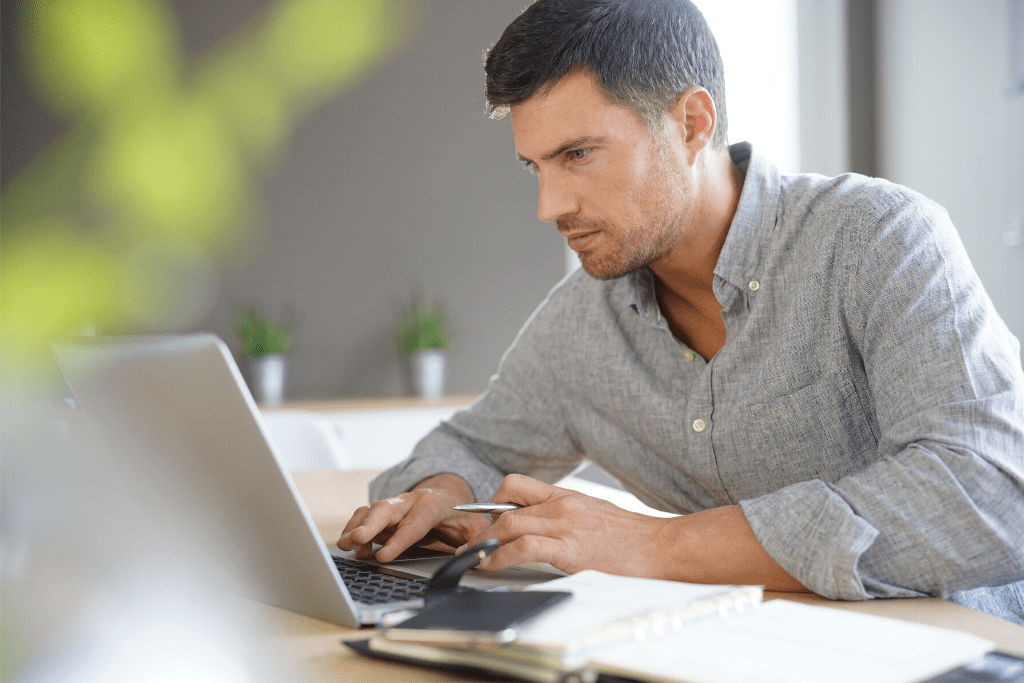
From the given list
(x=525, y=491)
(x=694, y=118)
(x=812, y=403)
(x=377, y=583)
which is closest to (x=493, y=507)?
Result: (x=525, y=491)

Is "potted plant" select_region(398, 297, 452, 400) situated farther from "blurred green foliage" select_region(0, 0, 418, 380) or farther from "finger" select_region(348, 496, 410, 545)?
"finger" select_region(348, 496, 410, 545)

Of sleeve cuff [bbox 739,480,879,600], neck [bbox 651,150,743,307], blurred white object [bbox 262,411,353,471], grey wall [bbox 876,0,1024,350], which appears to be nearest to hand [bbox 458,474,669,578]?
sleeve cuff [bbox 739,480,879,600]

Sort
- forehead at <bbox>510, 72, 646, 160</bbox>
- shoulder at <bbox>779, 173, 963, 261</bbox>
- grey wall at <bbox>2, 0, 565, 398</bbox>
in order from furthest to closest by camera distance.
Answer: grey wall at <bbox>2, 0, 565, 398</bbox> → forehead at <bbox>510, 72, 646, 160</bbox> → shoulder at <bbox>779, 173, 963, 261</bbox>

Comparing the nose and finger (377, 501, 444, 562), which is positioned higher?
the nose

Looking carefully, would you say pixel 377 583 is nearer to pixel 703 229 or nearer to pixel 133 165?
pixel 703 229

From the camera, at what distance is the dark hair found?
123 cm

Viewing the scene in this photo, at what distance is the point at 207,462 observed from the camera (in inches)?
28.8

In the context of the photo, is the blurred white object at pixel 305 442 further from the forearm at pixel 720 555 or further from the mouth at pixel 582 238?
the forearm at pixel 720 555

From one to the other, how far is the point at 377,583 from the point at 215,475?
213mm

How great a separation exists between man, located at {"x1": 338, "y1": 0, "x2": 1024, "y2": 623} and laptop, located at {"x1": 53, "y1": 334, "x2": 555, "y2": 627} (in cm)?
17

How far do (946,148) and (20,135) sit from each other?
3.48 m

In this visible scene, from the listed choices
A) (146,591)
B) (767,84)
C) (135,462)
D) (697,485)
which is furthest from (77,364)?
(767,84)

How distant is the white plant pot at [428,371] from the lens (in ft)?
11.7

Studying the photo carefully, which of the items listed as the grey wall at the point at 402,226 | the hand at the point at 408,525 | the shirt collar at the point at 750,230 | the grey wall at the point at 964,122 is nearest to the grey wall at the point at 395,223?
the grey wall at the point at 402,226
